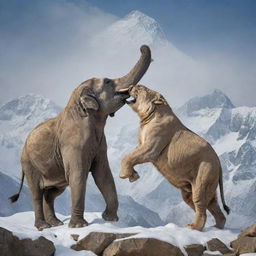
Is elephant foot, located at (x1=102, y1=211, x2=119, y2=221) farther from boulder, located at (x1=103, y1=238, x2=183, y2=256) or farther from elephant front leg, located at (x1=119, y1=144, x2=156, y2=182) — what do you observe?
boulder, located at (x1=103, y1=238, x2=183, y2=256)

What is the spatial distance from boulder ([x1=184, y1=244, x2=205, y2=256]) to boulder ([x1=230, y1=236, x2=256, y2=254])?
36 cm

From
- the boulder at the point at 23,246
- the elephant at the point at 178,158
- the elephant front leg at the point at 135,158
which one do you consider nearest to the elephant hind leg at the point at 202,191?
the elephant at the point at 178,158

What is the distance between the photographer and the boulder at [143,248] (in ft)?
17.6

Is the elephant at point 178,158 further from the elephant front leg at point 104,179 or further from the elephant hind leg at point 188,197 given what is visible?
the elephant front leg at point 104,179

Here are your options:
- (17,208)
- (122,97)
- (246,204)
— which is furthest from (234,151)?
(122,97)

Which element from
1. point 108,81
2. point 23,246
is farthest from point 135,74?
point 23,246

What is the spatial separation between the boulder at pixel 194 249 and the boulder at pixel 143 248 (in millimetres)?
113

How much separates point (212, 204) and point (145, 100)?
4.56 feet

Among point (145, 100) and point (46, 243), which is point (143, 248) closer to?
point (46, 243)

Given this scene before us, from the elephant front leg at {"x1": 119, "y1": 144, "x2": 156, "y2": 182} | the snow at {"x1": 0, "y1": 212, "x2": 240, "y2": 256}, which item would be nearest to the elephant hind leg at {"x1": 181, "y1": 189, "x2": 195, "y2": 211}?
the snow at {"x1": 0, "y1": 212, "x2": 240, "y2": 256}

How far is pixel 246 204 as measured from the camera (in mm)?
38438

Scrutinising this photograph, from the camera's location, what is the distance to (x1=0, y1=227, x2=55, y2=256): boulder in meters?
5.11

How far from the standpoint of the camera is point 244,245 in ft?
18.4

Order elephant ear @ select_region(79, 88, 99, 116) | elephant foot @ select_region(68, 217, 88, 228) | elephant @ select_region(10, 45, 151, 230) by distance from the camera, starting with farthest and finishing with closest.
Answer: elephant ear @ select_region(79, 88, 99, 116) → elephant @ select_region(10, 45, 151, 230) → elephant foot @ select_region(68, 217, 88, 228)
